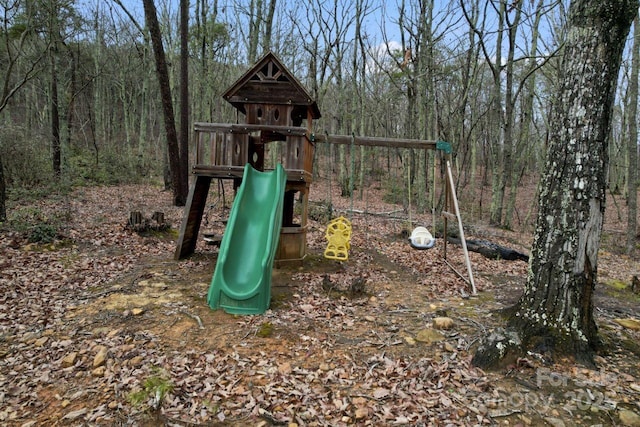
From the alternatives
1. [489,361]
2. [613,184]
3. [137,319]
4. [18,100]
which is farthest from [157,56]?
[613,184]

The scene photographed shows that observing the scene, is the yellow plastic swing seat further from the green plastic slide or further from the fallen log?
the fallen log

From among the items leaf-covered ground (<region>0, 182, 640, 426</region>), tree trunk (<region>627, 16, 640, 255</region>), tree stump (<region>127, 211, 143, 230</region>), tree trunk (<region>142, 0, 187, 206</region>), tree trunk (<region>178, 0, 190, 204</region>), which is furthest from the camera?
tree trunk (<region>178, 0, 190, 204</region>)

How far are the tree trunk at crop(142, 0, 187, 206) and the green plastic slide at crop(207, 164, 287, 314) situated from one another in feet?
19.7

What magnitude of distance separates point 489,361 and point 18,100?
29863mm

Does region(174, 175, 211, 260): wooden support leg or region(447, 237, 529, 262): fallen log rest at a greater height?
region(174, 175, 211, 260): wooden support leg

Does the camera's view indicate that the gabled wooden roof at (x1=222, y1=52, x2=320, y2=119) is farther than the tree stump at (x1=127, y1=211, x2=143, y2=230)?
No

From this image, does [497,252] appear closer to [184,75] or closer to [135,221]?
[135,221]

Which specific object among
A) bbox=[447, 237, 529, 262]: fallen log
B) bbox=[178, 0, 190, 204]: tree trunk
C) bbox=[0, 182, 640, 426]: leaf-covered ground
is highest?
bbox=[178, 0, 190, 204]: tree trunk

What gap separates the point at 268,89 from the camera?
7031mm

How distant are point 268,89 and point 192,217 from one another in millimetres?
2868

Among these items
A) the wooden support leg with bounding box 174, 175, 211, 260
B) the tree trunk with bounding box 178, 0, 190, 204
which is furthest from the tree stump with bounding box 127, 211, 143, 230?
the tree trunk with bounding box 178, 0, 190, 204

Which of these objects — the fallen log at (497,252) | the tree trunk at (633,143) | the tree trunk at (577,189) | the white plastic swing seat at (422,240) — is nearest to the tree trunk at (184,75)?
the white plastic swing seat at (422,240)

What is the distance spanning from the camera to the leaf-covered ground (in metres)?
2.96

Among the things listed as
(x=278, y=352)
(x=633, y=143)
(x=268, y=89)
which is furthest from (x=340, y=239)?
(x=633, y=143)
